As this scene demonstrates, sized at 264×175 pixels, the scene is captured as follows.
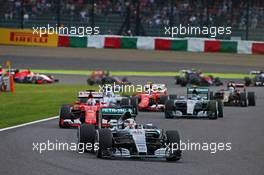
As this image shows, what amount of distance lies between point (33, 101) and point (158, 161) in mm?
15756

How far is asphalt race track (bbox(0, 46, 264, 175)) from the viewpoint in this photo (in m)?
13.7

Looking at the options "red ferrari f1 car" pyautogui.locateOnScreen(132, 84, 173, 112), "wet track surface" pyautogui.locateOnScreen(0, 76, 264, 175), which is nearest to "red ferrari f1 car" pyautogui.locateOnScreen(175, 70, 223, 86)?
"red ferrari f1 car" pyautogui.locateOnScreen(132, 84, 173, 112)

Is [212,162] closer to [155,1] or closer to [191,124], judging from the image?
[191,124]

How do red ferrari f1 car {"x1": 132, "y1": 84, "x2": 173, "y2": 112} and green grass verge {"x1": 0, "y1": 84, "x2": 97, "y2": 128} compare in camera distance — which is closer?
green grass verge {"x1": 0, "y1": 84, "x2": 97, "y2": 128}

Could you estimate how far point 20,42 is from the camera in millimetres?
49719

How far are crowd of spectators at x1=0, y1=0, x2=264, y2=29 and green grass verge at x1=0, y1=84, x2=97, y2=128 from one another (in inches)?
348

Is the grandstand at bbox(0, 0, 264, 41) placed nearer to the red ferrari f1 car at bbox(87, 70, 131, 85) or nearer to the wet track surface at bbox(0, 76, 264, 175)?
the red ferrari f1 car at bbox(87, 70, 131, 85)

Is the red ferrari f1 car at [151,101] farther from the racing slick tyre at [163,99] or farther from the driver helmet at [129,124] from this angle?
the driver helmet at [129,124]

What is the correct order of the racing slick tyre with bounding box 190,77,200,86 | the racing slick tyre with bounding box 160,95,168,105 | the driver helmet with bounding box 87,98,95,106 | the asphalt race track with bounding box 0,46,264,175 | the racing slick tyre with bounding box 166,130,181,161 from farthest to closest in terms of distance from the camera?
1. the racing slick tyre with bounding box 190,77,200,86
2. the racing slick tyre with bounding box 160,95,168,105
3. the driver helmet with bounding box 87,98,95,106
4. the racing slick tyre with bounding box 166,130,181,161
5. the asphalt race track with bounding box 0,46,264,175

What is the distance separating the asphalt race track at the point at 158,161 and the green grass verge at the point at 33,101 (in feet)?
4.51

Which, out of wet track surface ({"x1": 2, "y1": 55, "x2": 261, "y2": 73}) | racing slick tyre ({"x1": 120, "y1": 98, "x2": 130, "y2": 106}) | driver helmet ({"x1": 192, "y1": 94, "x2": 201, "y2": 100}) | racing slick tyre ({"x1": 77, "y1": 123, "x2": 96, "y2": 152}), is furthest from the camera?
wet track surface ({"x1": 2, "y1": 55, "x2": 261, "y2": 73})

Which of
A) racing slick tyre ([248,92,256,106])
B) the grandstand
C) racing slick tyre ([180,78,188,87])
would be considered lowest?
racing slick tyre ([180,78,188,87])

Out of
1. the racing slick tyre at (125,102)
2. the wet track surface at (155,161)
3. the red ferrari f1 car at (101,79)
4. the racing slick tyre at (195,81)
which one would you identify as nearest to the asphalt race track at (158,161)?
the wet track surface at (155,161)

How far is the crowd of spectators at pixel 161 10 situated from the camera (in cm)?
4784
